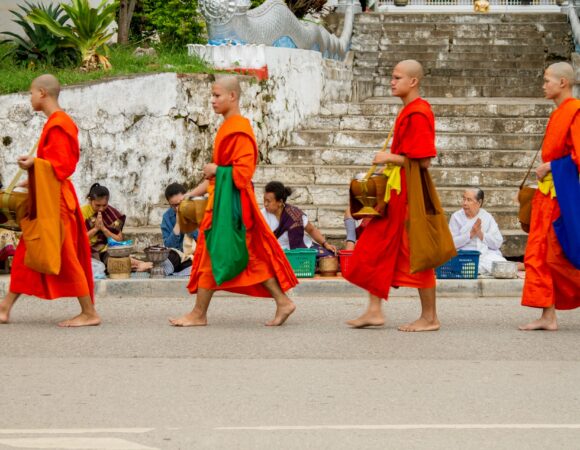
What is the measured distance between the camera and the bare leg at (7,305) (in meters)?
9.44

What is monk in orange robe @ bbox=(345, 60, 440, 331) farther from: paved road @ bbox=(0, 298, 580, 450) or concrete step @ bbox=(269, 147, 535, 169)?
concrete step @ bbox=(269, 147, 535, 169)

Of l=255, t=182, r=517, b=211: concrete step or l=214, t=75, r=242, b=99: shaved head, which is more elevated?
l=214, t=75, r=242, b=99: shaved head

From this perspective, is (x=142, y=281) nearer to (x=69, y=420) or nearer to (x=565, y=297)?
(x=565, y=297)

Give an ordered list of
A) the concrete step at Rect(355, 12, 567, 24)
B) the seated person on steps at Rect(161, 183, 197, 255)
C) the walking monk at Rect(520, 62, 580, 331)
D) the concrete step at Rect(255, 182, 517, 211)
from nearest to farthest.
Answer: the walking monk at Rect(520, 62, 580, 331)
the seated person on steps at Rect(161, 183, 197, 255)
the concrete step at Rect(255, 182, 517, 211)
the concrete step at Rect(355, 12, 567, 24)

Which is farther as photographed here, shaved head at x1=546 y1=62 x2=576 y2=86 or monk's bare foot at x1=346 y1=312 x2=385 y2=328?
monk's bare foot at x1=346 y1=312 x2=385 y2=328

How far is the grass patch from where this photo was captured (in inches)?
531

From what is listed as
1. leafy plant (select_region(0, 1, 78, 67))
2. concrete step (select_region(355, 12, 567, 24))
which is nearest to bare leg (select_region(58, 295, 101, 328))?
leafy plant (select_region(0, 1, 78, 67))

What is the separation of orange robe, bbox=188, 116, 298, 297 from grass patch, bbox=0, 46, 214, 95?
4.68 meters

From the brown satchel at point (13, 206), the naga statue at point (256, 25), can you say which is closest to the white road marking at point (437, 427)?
the brown satchel at point (13, 206)

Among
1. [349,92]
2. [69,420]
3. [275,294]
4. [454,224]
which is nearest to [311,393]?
[69,420]

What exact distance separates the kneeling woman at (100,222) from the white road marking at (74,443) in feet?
20.6

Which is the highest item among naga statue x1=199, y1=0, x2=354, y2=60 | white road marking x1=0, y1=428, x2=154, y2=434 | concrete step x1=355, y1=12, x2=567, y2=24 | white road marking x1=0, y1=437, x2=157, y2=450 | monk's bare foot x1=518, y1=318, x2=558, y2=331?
concrete step x1=355, y1=12, x2=567, y2=24

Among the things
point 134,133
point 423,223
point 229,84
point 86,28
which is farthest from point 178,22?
point 423,223

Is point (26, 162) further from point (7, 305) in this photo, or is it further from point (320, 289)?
point (320, 289)
